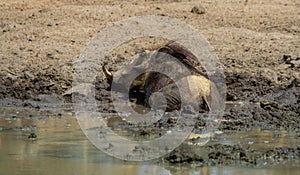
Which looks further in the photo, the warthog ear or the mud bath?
the warthog ear

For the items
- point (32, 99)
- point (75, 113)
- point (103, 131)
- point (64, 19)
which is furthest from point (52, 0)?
point (103, 131)

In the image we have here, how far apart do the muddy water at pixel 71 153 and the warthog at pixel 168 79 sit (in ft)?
3.88

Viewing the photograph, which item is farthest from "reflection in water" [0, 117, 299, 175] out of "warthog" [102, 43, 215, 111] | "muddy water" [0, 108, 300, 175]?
"warthog" [102, 43, 215, 111]

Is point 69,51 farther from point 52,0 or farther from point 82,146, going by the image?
point 82,146

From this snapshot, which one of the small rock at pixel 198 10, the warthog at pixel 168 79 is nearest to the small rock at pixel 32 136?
the warthog at pixel 168 79

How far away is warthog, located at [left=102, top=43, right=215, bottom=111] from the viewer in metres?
9.73

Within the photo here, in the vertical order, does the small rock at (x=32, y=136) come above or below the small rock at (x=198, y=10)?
below

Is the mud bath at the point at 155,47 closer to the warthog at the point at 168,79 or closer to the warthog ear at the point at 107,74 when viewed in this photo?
the warthog ear at the point at 107,74

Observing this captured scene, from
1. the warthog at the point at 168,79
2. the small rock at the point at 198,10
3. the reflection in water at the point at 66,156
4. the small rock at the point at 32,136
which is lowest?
the reflection in water at the point at 66,156

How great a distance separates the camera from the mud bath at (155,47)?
7309 millimetres

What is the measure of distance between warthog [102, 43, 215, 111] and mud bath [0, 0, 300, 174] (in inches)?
16.5

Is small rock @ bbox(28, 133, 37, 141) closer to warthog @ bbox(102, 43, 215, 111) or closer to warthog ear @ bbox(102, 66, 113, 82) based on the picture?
warthog @ bbox(102, 43, 215, 111)

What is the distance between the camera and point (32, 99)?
10961mm

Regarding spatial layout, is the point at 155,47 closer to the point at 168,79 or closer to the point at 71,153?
the point at 168,79
